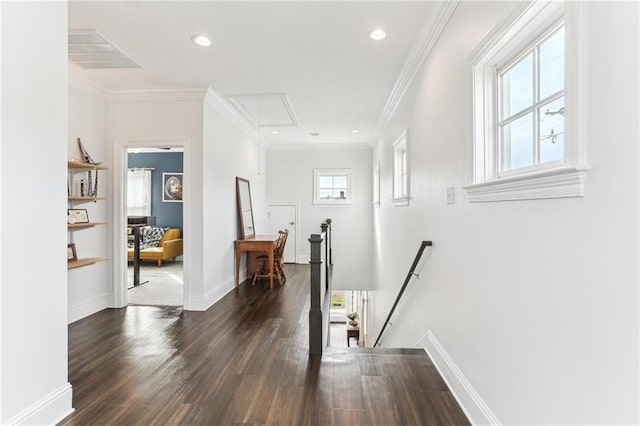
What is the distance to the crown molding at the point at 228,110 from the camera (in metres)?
4.00

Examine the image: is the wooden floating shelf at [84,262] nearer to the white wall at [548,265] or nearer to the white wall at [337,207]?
the white wall at [548,265]

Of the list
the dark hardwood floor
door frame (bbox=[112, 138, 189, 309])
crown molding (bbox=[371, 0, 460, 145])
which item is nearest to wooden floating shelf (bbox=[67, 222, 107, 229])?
door frame (bbox=[112, 138, 189, 309])

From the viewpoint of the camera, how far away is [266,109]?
188 inches

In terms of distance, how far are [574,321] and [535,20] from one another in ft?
3.94

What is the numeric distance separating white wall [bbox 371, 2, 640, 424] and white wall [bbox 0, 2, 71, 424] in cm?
235

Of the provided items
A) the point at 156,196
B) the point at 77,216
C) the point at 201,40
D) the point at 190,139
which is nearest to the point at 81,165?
the point at 77,216

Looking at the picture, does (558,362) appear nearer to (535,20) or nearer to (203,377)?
(535,20)

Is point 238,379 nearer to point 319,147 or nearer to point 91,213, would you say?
point 91,213

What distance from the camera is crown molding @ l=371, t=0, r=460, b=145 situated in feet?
7.38

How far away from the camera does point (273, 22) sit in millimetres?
2510

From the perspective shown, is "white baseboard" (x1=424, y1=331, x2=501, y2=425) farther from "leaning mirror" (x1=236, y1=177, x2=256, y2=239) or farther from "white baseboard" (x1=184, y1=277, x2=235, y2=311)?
"leaning mirror" (x1=236, y1=177, x2=256, y2=239)

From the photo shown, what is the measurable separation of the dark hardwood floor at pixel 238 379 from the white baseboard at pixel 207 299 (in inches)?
16.2

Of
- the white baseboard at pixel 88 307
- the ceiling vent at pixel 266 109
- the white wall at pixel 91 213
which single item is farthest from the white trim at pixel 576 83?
the white baseboard at pixel 88 307

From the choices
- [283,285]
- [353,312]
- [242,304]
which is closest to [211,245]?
[242,304]
